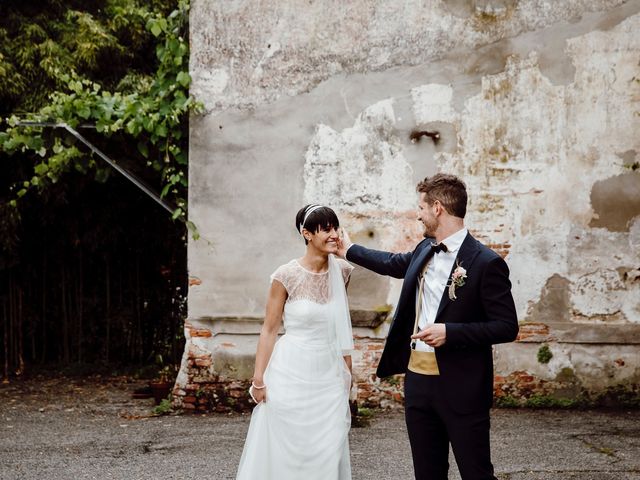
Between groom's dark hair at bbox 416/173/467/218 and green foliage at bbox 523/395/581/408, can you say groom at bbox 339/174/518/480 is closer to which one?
groom's dark hair at bbox 416/173/467/218

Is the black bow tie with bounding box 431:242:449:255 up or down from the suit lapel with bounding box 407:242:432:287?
up

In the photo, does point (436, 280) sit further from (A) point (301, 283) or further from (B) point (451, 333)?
(A) point (301, 283)

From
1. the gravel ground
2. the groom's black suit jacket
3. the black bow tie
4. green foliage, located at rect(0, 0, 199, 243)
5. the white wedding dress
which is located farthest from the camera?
green foliage, located at rect(0, 0, 199, 243)

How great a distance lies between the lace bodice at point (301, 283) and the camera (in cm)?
470

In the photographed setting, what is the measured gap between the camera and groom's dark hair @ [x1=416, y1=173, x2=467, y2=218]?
3920 mm

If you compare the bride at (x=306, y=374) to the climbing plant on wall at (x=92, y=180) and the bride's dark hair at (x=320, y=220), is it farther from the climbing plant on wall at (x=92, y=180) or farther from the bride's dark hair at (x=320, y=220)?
the climbing plant on wall at (x=92, y=180)

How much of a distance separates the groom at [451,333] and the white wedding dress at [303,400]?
631mm

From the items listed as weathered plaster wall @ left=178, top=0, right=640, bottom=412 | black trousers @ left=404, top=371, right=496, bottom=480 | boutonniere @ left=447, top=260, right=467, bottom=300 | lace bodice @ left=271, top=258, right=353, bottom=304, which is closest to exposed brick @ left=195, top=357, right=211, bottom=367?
weathered plaster wall @ left=178, top=0, right=640, bottom=412

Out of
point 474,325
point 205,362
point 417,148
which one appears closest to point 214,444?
point 205,362

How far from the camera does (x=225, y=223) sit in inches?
321

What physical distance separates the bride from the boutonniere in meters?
0.97

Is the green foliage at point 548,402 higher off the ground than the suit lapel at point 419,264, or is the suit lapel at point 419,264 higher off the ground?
the suit lapel at point 419,264

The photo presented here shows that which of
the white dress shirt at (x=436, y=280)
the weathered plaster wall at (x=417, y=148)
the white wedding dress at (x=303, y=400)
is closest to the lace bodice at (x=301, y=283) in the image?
the white wedding dress at (x=303, y=400)

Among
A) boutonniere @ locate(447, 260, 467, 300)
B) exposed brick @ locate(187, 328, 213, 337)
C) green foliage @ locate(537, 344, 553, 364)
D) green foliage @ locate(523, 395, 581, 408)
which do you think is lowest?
green foliage @ locate(523, 395, 581, 408)
